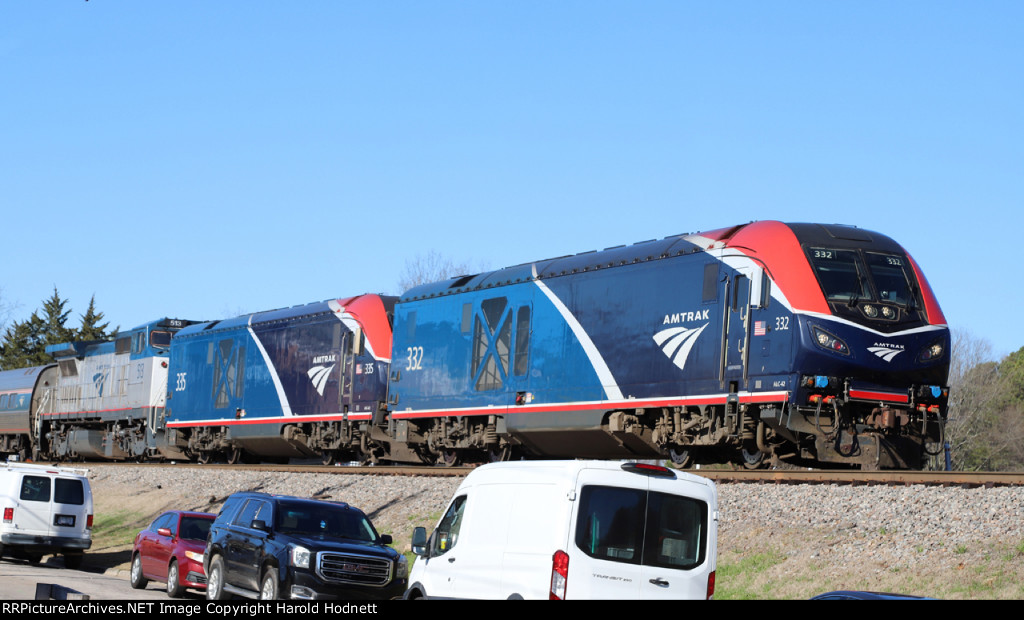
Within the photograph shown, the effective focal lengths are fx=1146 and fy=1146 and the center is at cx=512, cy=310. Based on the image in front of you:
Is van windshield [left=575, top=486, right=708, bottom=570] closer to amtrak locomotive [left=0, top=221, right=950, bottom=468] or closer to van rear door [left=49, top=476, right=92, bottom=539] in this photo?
amtrak locomotive [left=0, top=221, right=950, bottom=468]

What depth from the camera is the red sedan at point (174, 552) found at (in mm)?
16531

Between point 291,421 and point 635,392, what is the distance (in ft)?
42.5

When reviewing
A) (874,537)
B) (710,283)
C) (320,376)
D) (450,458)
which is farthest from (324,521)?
(320,376)

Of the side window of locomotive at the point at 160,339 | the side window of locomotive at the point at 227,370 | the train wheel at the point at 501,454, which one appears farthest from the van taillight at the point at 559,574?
the side window of locomotive at the point at 160,339

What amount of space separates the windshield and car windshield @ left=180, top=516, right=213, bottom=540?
33.6 ft

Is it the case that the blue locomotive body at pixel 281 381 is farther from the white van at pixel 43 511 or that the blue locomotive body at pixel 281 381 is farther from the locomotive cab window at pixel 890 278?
the locomotive cab window at pixel 890 278

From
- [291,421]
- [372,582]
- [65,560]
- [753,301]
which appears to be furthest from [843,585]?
[291,421]

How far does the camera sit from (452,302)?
24.9m

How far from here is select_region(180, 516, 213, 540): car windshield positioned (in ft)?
58.0

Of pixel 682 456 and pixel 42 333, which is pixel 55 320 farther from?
pixel 682 456

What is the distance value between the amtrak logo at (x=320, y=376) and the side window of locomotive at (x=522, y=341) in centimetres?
743

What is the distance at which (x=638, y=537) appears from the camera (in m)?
9.73

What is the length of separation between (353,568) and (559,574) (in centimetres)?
468

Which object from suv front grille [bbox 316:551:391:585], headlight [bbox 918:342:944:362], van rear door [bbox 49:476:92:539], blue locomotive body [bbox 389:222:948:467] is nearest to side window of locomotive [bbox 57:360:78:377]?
van rear door [bbox 49:476:92:539]
